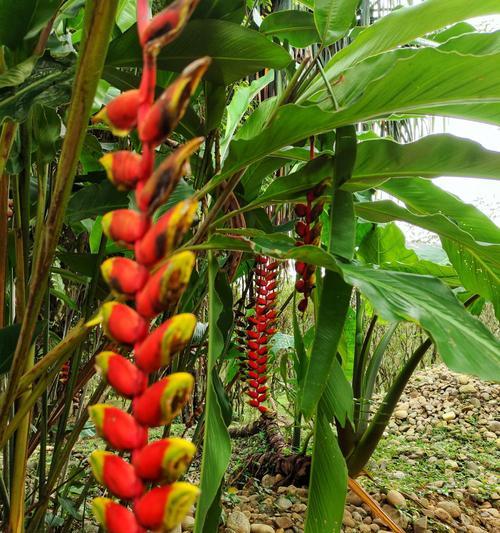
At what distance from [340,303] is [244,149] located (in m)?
0.21

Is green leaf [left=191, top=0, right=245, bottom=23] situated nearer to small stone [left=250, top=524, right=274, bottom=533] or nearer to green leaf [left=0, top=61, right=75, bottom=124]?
green leaf [left=0, top=61, right=75, bottom=124]

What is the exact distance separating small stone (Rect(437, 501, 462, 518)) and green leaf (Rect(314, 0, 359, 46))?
5.04 feet

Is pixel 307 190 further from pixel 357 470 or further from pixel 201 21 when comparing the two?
pixel 357 470

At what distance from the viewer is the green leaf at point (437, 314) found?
1.62 feet

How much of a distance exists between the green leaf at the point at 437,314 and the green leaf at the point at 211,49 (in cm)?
30

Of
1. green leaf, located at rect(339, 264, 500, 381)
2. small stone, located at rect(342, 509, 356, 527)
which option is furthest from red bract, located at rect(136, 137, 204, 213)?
small stone, located at rect(342, 509, 356, 527)

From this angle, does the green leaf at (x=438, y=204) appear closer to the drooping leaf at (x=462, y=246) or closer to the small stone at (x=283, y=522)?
the drooping leaf at (x=462, y=246)

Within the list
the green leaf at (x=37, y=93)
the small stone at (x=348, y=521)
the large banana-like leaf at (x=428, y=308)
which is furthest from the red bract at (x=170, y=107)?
the small stone at (x=348, y=521)

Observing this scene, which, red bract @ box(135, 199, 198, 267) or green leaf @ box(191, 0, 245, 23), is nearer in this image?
red bract @ box(135, 199, 198, 267)

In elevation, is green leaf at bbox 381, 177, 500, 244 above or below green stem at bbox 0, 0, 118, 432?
above

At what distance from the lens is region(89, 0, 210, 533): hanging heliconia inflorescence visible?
0.67ft

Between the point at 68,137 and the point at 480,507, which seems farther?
the point at 480,507

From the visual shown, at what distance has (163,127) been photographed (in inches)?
8.1

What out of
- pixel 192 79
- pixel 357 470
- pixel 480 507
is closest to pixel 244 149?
pixel 192 79
